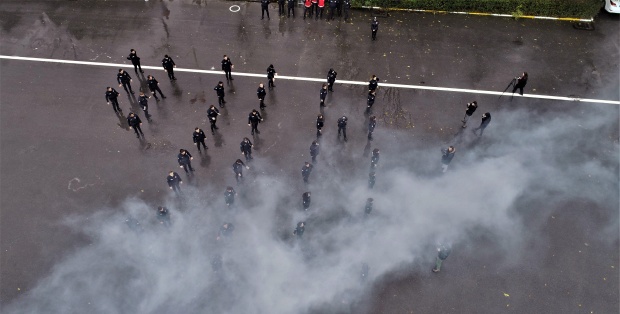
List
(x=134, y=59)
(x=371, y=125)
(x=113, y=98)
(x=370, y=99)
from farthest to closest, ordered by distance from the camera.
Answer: (x=134, y=59) → (x=370, y=99) → (x=113, y=98) → (x=371, y=125)

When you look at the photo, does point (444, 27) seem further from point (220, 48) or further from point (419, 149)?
point (220, 48)

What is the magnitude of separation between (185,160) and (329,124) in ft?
20.4

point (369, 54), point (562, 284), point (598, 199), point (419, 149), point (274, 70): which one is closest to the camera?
point (562, 284)

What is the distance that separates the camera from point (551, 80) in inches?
811

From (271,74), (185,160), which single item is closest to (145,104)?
(185,160)

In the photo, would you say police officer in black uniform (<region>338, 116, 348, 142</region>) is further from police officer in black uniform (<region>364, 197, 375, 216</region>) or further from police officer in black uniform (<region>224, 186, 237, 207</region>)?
police officer in black uniform (<region>224, 186, 237, 207</region>)

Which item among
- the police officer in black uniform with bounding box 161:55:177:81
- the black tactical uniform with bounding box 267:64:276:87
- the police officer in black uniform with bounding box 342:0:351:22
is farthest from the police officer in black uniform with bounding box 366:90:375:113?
the police officer in black uniform with bounding box 161:55:177:81

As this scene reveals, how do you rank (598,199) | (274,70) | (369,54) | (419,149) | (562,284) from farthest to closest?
1. (369,54)
2. (274,70)
3. (419,149)
4. (598,199)
5. (562,284)

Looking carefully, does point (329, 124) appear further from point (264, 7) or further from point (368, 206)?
point (264, 7)

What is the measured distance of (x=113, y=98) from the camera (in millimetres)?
17969

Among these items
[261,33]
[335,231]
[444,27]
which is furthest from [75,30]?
[444,27]

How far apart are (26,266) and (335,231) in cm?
1048

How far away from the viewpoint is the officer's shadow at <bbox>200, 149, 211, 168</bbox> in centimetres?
1754

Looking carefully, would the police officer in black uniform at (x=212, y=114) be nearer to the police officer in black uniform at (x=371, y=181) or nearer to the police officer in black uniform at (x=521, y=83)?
the police officer in black uniform at (x=371, y=181)
